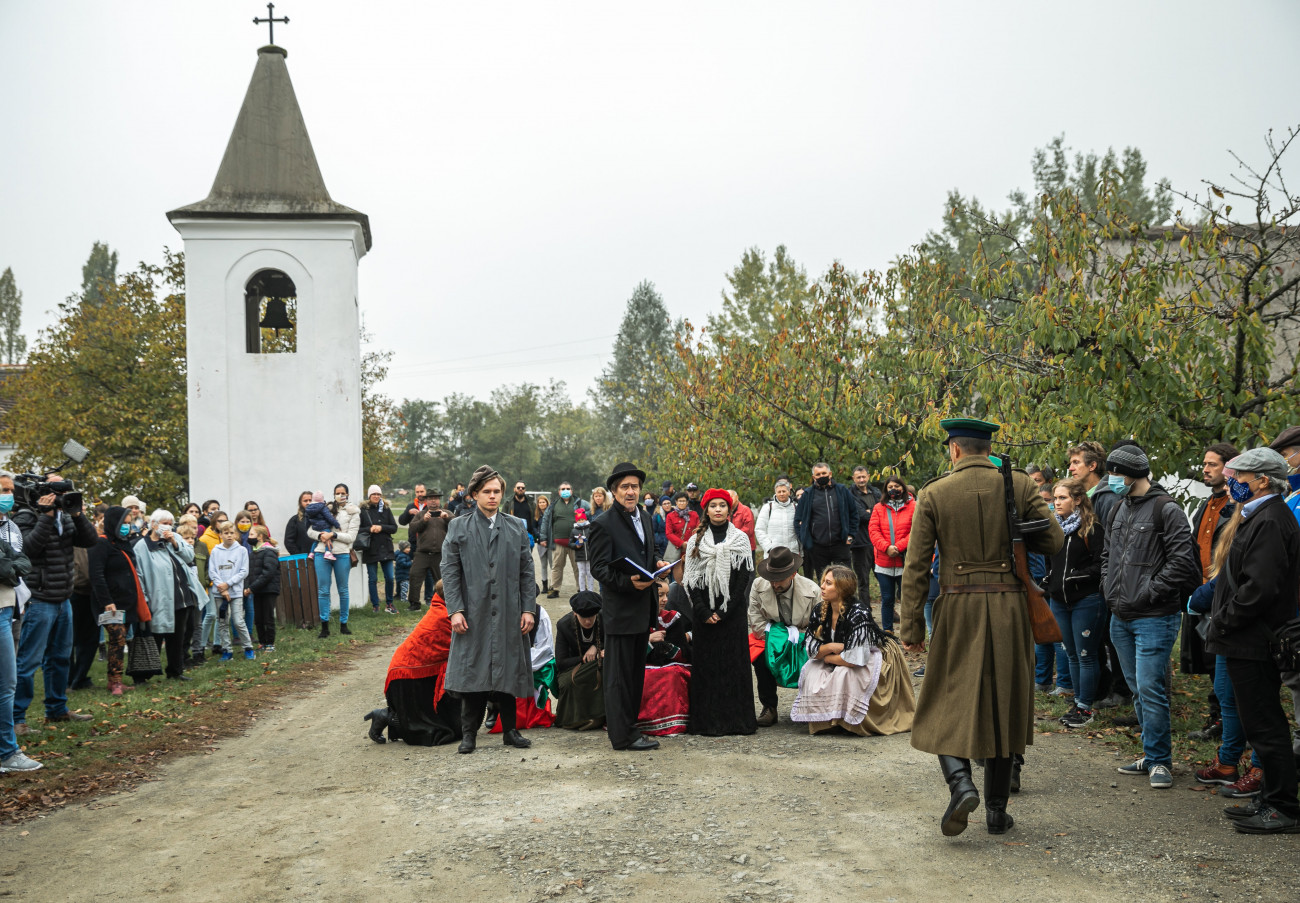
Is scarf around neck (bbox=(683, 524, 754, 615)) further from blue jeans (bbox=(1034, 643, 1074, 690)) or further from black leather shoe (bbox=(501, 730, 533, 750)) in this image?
blue jeans (bbox=(1034, 643, 1074, 690))

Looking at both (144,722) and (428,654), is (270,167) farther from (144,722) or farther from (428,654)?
(428,654)

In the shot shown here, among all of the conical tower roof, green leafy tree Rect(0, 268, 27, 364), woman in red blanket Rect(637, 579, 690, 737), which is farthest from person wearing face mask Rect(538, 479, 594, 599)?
green leafy tree Rect(0, 268, 27, 364)

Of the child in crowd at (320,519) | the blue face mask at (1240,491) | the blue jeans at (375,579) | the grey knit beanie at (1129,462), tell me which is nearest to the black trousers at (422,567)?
the blue jeans at (375,579)

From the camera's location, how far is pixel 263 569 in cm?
Result: 1266

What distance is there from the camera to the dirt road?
4.62m

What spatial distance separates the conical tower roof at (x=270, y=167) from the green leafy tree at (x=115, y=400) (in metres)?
10.4

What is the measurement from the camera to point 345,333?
17.3 meters

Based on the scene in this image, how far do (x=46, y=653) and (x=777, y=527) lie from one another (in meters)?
8.44

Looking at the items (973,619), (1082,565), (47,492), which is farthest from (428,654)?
(1082,565)

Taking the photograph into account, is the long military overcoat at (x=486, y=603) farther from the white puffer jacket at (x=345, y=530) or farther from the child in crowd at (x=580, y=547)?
the child in crowd at (x=580, y=547)

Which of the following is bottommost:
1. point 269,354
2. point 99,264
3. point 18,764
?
point 18,764

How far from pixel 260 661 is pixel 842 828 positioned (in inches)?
345

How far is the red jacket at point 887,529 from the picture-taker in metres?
11.9

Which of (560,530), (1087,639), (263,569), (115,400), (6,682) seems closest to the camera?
(6,682)
